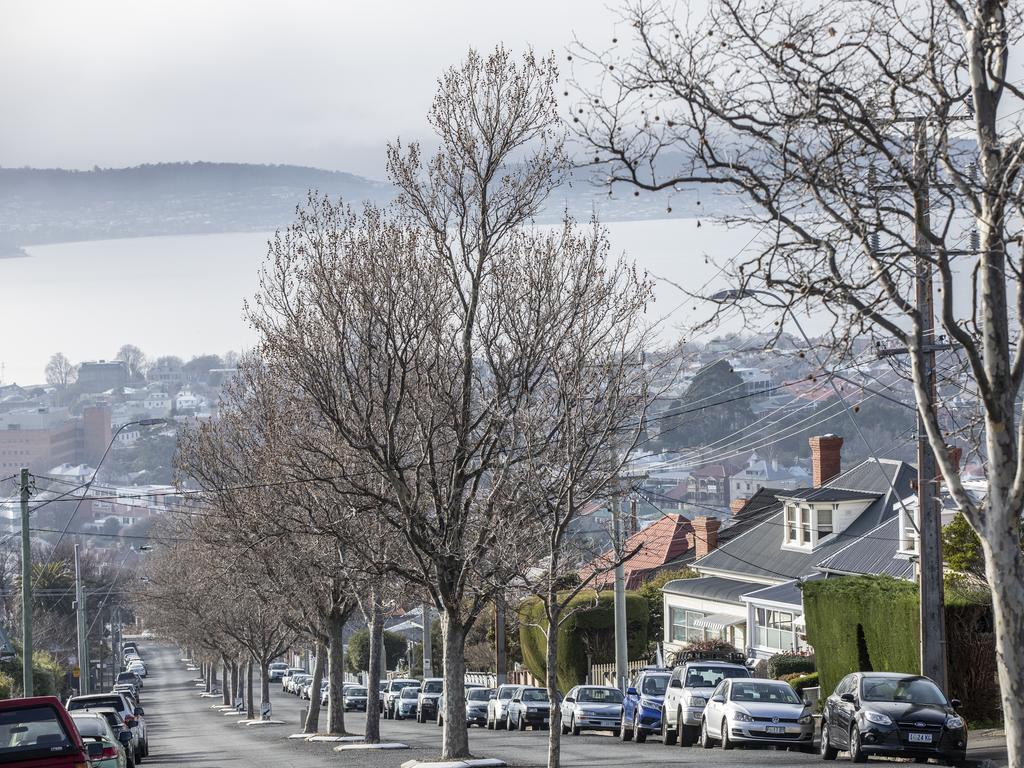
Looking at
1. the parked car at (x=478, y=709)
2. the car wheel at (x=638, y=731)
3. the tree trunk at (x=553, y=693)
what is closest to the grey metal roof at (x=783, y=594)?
the parked car at (x=478, y=709)

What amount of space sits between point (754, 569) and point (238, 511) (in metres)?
26.5

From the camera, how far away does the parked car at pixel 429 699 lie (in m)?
57.6

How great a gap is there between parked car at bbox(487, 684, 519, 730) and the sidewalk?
21.1 m

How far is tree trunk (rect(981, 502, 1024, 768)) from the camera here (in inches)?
430

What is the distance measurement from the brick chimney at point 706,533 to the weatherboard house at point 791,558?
1707mm

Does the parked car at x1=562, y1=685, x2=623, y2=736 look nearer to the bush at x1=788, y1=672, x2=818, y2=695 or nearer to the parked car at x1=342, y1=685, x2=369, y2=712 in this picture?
the bush at x1=788, y1=672, x2=818, y2=695

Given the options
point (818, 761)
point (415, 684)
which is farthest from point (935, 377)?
point (415, 684)

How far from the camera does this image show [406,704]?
211ft

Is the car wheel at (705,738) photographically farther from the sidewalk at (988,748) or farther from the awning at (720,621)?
the awning at (720,621)

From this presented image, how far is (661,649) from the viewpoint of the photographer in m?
63.3

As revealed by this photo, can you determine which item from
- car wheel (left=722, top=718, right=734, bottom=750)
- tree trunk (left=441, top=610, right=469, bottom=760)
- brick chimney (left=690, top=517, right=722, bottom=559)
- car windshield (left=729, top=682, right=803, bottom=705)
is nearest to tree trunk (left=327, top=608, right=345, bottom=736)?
car wheel (left=722, top=718, right=734, bottom=750)

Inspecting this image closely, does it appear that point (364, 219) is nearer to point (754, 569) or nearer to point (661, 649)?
point (754, 569)

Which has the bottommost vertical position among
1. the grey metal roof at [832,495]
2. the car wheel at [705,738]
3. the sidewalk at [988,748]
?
the car wheel at [705,738]

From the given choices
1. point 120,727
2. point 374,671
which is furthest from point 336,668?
point 120,727
